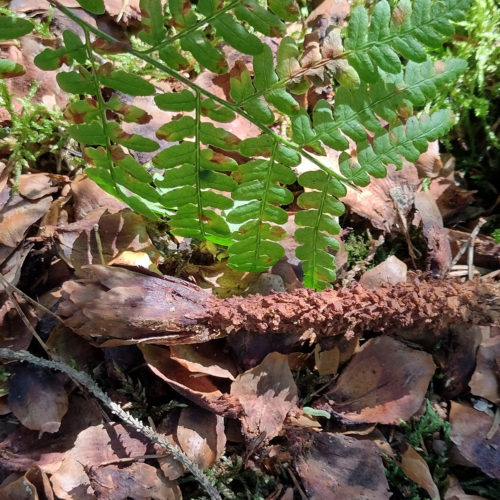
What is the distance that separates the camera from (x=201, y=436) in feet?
7.25

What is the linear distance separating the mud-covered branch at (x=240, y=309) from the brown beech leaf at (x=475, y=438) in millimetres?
437

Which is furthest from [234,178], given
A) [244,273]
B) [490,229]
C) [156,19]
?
[490,229]

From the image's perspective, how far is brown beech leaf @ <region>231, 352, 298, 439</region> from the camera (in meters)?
2.25

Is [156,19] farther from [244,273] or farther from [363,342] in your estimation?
[363,342]

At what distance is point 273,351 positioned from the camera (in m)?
2.39

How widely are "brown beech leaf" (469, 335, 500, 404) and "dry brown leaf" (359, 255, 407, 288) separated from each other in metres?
0.51

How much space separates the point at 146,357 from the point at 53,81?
1.57 m

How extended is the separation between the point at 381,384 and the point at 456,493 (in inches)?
21.5

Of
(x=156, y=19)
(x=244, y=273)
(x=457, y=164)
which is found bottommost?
(x=244, y=273)

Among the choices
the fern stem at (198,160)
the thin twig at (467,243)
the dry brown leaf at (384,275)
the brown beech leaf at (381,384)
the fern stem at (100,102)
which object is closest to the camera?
the fern stem at (100,102)

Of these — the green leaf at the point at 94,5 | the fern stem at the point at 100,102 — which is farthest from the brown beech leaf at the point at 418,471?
the green leaf at the point at 94,5

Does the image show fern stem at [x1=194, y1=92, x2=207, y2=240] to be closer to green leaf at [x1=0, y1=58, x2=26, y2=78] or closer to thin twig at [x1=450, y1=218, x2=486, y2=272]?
green leaf at [x1=0, y1=58, x2=26, y2=78]

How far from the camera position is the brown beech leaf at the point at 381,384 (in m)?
2.31

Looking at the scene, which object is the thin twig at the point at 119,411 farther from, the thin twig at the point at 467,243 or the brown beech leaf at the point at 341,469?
the thin twig at the point at 467,243
